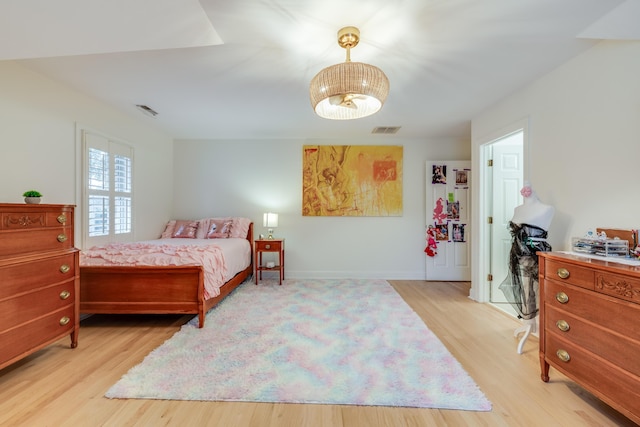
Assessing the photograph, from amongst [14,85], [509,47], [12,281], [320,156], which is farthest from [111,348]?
[509,47]

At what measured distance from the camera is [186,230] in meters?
4.25

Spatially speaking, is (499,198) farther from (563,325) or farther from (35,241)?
(35,241)

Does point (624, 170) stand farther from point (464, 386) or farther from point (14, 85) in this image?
point (14, 85)

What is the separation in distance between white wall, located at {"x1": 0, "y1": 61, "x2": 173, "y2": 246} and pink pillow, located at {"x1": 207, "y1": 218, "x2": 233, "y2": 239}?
1.57 meters

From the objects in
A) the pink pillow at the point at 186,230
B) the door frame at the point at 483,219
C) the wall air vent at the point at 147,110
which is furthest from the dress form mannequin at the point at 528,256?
the wall air vent at the point at 147,110

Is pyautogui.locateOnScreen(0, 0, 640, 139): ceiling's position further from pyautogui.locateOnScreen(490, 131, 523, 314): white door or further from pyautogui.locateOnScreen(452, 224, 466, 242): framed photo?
pyautogui.locateOnScreen(452, 224, 466, 242): framed photo

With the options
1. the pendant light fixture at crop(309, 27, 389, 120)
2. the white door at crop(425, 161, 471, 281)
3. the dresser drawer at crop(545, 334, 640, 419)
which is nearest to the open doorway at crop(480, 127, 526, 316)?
the white door at crop(425, 161, 471, 281)

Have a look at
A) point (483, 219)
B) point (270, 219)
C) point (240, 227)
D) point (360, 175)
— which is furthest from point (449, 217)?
point (240, 227)

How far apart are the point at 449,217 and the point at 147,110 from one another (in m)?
4.67

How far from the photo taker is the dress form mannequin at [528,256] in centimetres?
225

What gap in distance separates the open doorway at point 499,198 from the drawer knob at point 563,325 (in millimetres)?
1857

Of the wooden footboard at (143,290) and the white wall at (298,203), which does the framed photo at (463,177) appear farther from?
the wooden footboard at (143,290)

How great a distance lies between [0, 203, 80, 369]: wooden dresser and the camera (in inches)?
68.8

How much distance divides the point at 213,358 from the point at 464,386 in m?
1.78
